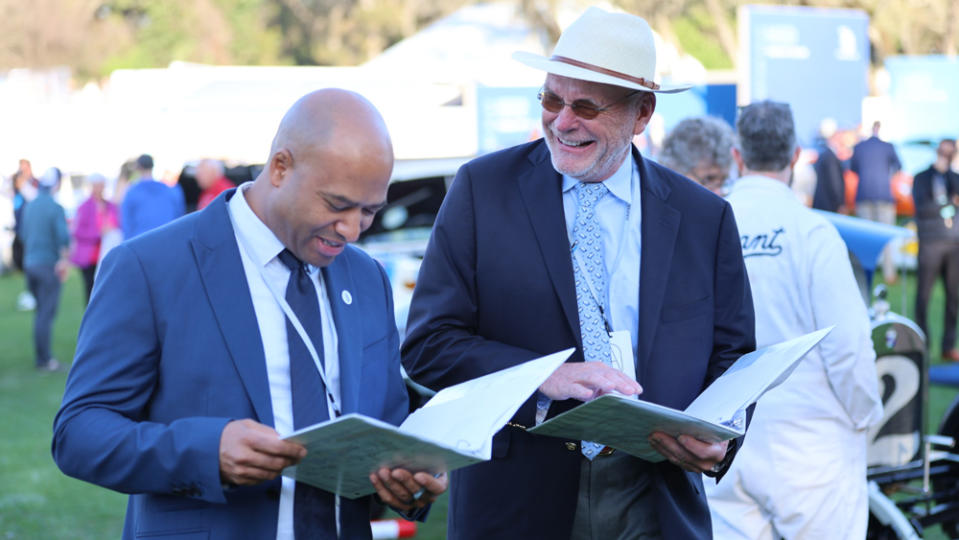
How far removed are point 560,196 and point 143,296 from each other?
4.15ft

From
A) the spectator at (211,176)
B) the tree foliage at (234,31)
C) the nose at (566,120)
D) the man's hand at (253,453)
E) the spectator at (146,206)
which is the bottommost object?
the spectator at (146,206)

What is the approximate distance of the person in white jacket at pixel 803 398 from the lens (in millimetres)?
3953

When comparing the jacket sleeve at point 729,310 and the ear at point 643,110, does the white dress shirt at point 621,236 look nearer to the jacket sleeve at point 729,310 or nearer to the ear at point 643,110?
the ear at point 643,110

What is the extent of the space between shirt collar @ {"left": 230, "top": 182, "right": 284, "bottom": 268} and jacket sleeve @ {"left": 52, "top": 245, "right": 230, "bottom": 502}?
239mm

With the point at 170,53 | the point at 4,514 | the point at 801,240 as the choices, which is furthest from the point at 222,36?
the point at 801,240

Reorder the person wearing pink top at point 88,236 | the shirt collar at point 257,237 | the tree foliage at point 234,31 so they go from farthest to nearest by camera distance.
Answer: the tree foliage at point 234,31, the person wearing pink top at point 88,236, the shirt collar at point 257,237

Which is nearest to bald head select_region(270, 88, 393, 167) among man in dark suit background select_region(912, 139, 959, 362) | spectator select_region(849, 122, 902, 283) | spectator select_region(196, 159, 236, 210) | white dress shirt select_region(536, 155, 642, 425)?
white dress shirt select_region(536, 155, 642, 425)

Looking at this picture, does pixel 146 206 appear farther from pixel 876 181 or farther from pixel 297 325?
pixel 876 181

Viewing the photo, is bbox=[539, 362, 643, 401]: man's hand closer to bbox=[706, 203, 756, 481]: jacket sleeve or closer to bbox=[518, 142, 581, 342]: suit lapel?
bbox=[518, 142, 581, 342]: suit lapel

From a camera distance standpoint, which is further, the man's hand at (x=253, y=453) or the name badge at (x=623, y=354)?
the name badge at (x=623, y=354)

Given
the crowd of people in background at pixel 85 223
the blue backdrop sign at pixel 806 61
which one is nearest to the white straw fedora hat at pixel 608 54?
the crowd of people in background at pixel 85 223

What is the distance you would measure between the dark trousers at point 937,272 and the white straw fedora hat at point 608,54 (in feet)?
31.8

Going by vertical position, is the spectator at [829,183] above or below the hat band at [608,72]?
below

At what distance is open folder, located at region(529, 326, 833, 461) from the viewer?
247 cm
